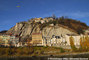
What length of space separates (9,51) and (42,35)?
33.1 m

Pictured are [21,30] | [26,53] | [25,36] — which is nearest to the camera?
[26,53]

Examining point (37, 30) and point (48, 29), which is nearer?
point (48, 29)

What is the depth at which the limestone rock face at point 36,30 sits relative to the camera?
272ft

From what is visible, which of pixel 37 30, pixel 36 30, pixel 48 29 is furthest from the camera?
pixel 36 30

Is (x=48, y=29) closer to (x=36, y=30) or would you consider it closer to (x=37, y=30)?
(x=37, y=30)

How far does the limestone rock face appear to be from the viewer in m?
83.0

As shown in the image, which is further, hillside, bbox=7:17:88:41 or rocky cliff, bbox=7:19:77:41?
hillside, bbox=7:17:88:41

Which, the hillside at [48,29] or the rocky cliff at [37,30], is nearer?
the rocky cliff at [37,30]

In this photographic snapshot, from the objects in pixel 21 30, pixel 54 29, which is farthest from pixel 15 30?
pixel 54 29

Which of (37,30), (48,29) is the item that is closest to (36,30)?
(37,30)

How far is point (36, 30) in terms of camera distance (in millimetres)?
96188

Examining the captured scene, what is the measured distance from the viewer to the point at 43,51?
53.2 metres

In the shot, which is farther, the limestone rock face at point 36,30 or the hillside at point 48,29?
the hillside at point 48,29

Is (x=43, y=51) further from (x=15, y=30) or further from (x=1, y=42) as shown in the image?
(x=15, y=30)
